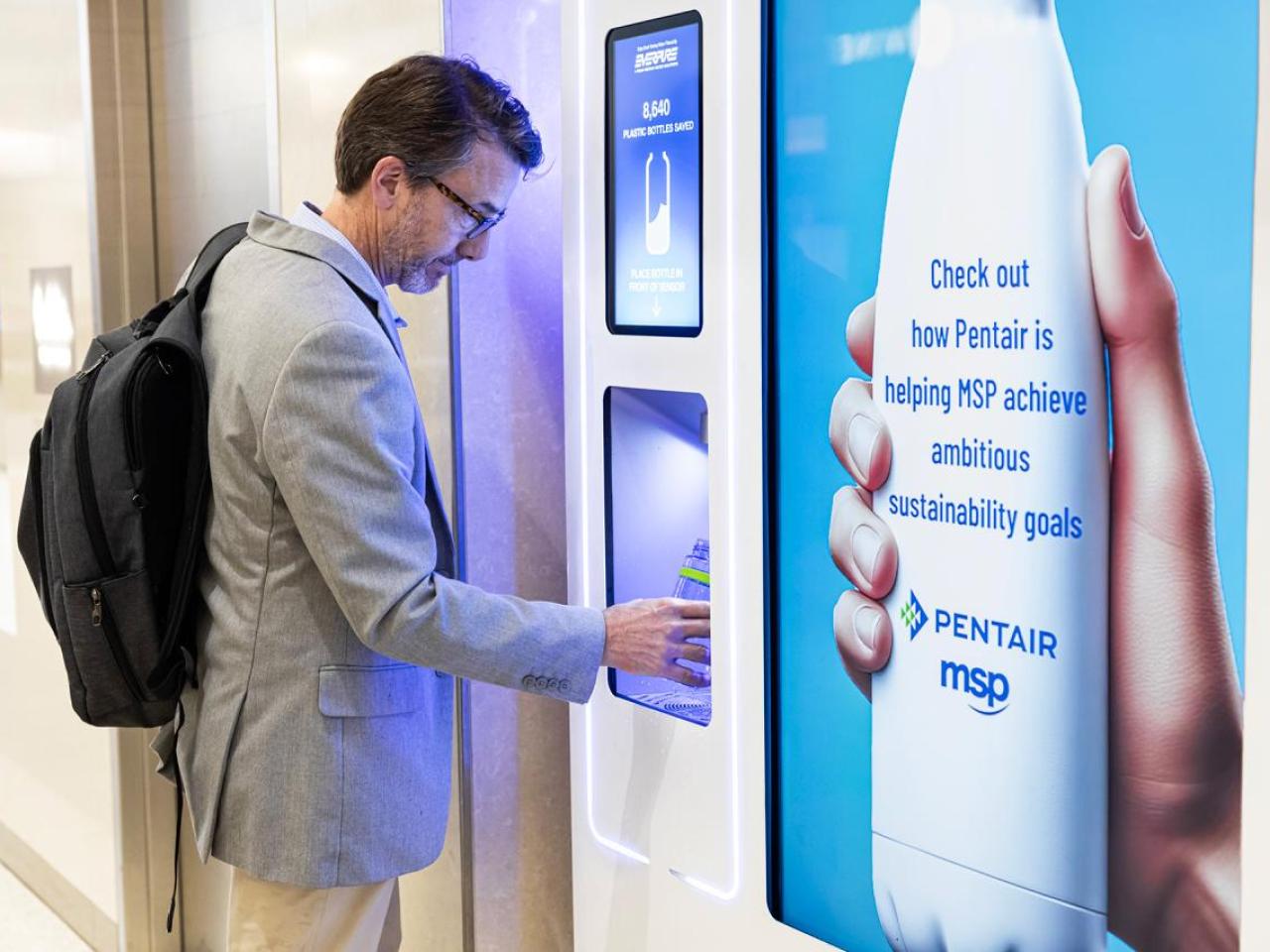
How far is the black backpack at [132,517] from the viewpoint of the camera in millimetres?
1839

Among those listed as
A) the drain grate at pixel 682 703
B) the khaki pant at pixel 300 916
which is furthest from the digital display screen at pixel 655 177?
the khaki pant at pixel 300 916

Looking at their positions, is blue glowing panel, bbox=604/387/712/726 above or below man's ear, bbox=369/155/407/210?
below

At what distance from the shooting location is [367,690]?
6.15 ft

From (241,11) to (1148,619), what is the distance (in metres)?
2.18

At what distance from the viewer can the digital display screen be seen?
1.88 m

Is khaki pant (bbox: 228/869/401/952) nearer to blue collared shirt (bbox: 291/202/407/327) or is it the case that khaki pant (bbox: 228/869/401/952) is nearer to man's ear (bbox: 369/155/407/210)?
blue collared shirt (bbox: 291/202/407/327)

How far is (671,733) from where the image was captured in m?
2.02

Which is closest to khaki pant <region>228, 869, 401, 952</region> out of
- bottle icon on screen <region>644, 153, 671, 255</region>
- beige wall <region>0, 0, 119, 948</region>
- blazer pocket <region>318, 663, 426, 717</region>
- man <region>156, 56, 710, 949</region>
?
man <region>156, 56, 710, 949</region>

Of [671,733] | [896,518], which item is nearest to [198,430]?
[671,733]

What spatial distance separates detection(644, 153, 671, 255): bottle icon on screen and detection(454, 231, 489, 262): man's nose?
25 centimetres

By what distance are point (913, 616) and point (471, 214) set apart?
31.9 inches

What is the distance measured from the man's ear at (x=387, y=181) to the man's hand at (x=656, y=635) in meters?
0.62

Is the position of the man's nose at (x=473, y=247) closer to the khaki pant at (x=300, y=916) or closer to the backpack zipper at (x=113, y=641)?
the backpack zipper at (x=113, y=641)

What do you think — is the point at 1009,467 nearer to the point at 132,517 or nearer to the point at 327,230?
the point at 327,230
